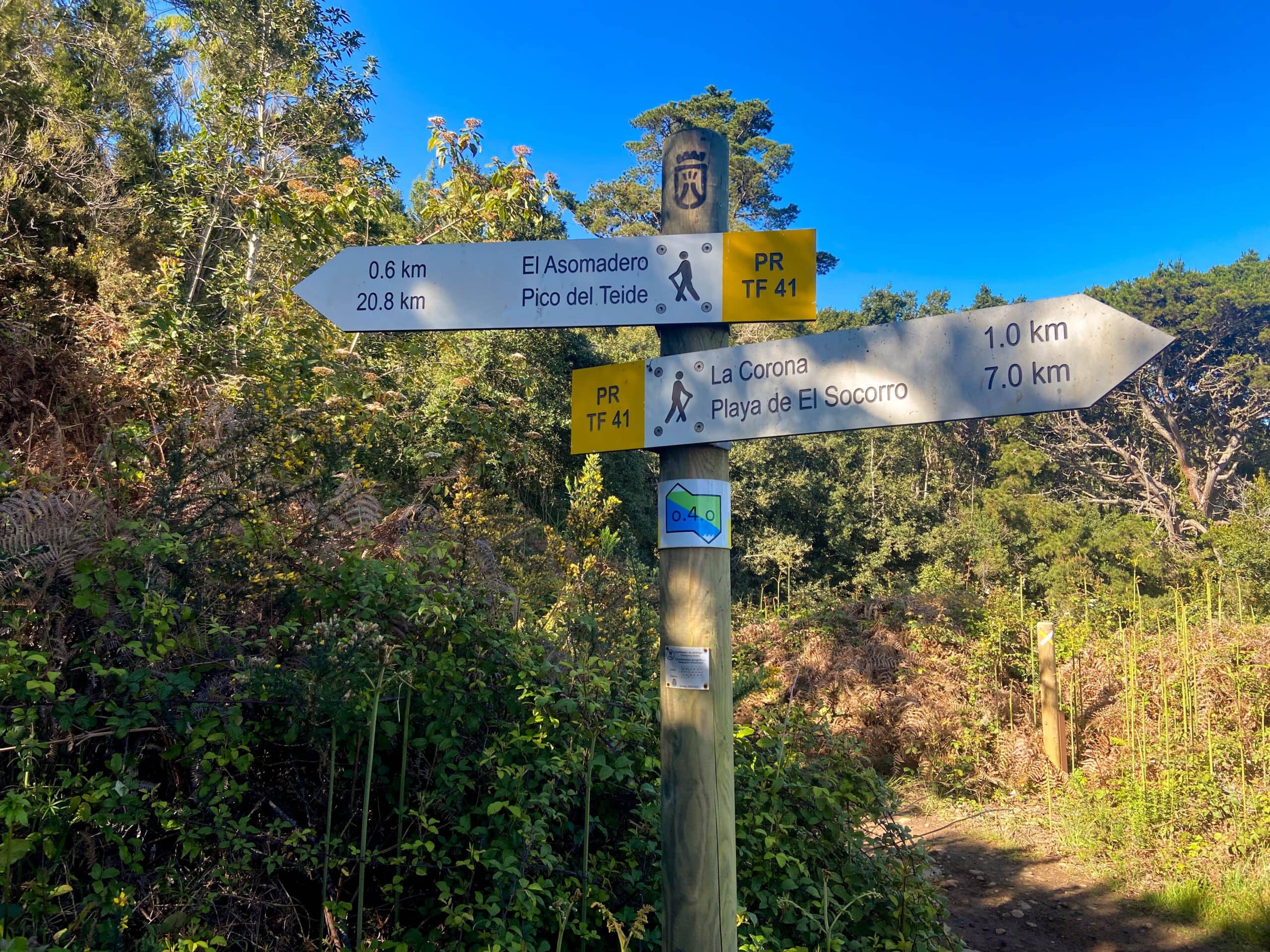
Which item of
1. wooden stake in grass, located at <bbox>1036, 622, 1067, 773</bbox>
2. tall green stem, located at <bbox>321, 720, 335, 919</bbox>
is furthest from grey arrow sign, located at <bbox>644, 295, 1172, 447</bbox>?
wooden stake in grass, located at <bbox>1036, 622, 1067, 773</bbox>

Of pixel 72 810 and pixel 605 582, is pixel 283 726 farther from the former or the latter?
pixel 605 582

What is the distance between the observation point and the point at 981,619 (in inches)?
355

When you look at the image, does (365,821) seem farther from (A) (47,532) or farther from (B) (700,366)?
(B) (700,366)

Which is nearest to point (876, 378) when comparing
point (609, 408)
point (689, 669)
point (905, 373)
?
point (905, 373)

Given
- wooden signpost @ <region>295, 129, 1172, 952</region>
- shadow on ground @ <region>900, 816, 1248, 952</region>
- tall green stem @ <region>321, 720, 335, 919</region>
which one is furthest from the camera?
shadow on ground @ <region>900, 816, 1248, 952</region>

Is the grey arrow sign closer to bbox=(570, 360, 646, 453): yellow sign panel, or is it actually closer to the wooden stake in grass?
bbox=(570, 360, 646, 453): yellow sign panel

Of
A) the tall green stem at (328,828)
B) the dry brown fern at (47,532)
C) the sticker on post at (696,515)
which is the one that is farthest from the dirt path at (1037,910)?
the dry brown fern at (47,532)

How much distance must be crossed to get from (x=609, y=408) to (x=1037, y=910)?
15.1 feet

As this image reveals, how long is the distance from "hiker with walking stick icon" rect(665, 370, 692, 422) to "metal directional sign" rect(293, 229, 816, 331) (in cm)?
16

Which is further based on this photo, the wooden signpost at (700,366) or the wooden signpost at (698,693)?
the wooden signpost at (698,693)

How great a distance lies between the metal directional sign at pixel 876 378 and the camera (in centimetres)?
167

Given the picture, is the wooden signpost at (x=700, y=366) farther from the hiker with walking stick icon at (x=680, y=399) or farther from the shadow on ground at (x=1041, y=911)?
the shadow on ground at (x=1041, y=911)

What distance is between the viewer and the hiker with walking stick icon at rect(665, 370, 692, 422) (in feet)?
7.02

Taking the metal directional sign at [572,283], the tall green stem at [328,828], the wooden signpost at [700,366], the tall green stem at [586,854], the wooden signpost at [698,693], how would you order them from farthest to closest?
the tall green stem at [586,854]
the tall green stem at [328,828]
the metal directional sign at [572,283]
the wooden signpost at [698,693]
the wooden signpost at [700,366]
